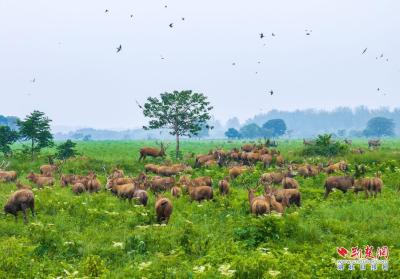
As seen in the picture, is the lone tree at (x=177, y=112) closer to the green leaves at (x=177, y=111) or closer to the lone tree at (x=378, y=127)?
the green leaves at (x=177, y=111)

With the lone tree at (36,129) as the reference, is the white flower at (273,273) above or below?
below

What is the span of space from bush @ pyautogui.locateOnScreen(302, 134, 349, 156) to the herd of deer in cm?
533

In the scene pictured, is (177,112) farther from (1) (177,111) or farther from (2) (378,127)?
(2) (378,127)

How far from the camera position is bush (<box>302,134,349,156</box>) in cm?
3828

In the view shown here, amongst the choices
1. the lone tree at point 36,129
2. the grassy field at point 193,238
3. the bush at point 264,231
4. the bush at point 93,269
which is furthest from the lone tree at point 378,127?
the bush at point 93,269

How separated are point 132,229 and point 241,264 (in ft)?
19.5

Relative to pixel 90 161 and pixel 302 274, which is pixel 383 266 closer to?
pixel 302 274

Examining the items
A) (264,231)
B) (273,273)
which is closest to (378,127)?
(264,231)

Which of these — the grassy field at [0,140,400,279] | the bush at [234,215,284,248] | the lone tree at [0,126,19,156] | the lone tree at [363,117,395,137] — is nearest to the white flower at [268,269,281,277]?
the grassy field at [0,140,400,279]

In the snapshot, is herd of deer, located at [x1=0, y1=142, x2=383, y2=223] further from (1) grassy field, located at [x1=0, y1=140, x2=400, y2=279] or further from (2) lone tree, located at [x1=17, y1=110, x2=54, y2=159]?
(2) lone tree, located at [x1=17, y1=110, x2=54, y2=159]

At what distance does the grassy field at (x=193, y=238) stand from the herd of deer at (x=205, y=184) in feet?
1.92

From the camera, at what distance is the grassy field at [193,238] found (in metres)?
10.2

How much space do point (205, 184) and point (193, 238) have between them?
9.33m

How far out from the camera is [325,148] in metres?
38.8
